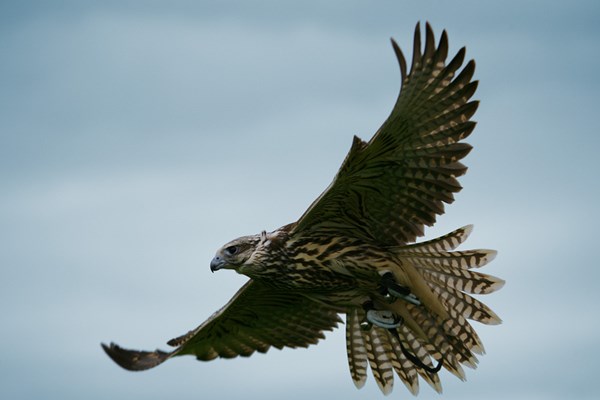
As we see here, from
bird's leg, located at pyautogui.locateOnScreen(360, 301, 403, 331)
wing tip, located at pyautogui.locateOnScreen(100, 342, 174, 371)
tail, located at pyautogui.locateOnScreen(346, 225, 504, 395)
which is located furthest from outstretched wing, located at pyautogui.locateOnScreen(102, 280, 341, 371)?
bird's leg, located at pyautogui.locateOnScreen(360, 301, 403, 331)

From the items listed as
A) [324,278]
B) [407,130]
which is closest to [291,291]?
[324,278]

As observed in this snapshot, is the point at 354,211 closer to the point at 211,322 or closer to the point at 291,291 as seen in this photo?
the point at 291,291

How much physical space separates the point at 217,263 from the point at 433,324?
7.55 feet

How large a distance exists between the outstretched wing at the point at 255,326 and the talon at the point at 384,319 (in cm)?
85

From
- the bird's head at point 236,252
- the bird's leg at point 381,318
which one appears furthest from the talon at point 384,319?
the bird's head at point 236,252

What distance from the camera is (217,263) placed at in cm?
1183

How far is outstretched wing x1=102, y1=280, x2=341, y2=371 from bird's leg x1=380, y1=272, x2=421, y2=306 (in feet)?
4.26

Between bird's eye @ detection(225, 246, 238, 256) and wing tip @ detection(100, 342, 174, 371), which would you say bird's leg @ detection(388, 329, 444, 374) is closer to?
bird's eye @ detection(225, 246, 238, 256)

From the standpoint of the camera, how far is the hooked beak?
1180 cm

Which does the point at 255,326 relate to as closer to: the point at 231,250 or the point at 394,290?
the point at 231,250

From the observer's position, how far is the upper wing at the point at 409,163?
10.7 m

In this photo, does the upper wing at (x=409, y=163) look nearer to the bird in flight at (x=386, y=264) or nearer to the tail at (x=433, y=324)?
the bird in flight at (x=386, y=264)

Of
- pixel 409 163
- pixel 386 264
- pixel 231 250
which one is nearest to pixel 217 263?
pixel 231 250

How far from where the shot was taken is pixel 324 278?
11508mm
